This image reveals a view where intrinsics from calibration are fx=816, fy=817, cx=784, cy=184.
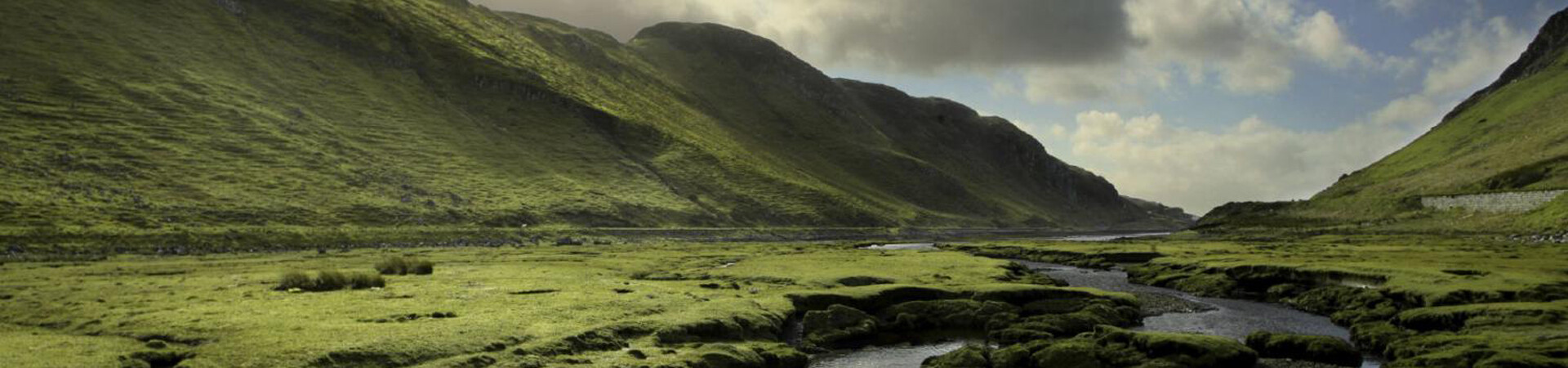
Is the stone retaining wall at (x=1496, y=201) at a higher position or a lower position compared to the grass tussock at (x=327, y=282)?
higher

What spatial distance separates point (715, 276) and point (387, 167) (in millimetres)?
102827

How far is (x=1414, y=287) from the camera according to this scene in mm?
52094

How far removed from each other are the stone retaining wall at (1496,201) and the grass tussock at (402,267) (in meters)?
145

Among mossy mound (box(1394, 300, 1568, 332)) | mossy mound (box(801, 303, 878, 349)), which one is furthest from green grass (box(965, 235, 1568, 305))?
mossy mound (box(801, 303, 878, 349))

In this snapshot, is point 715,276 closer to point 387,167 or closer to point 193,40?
point 387,167

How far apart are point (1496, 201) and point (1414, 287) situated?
343 feet

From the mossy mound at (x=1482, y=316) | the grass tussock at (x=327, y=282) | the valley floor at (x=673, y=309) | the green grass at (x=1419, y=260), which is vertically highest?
the green grass at (x=1419, y=260)

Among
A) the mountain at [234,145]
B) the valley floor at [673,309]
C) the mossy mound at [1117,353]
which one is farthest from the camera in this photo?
the mountain at [234,145]

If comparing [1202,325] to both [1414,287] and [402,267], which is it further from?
[402,267]

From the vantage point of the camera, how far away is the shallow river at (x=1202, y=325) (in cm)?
3941

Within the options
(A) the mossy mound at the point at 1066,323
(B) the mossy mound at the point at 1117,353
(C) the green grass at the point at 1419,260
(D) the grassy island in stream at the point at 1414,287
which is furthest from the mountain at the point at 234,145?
(C) the green grass at the point at 1419,260

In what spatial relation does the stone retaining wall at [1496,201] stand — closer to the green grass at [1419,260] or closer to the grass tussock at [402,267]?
the green grass at [1419,260]

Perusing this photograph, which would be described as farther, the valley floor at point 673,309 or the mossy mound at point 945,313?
the mossy mound at point 945,313

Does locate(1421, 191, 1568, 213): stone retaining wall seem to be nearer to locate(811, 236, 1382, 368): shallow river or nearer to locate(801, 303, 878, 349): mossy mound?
locate(811, 236, 1382, 368): shallow river
